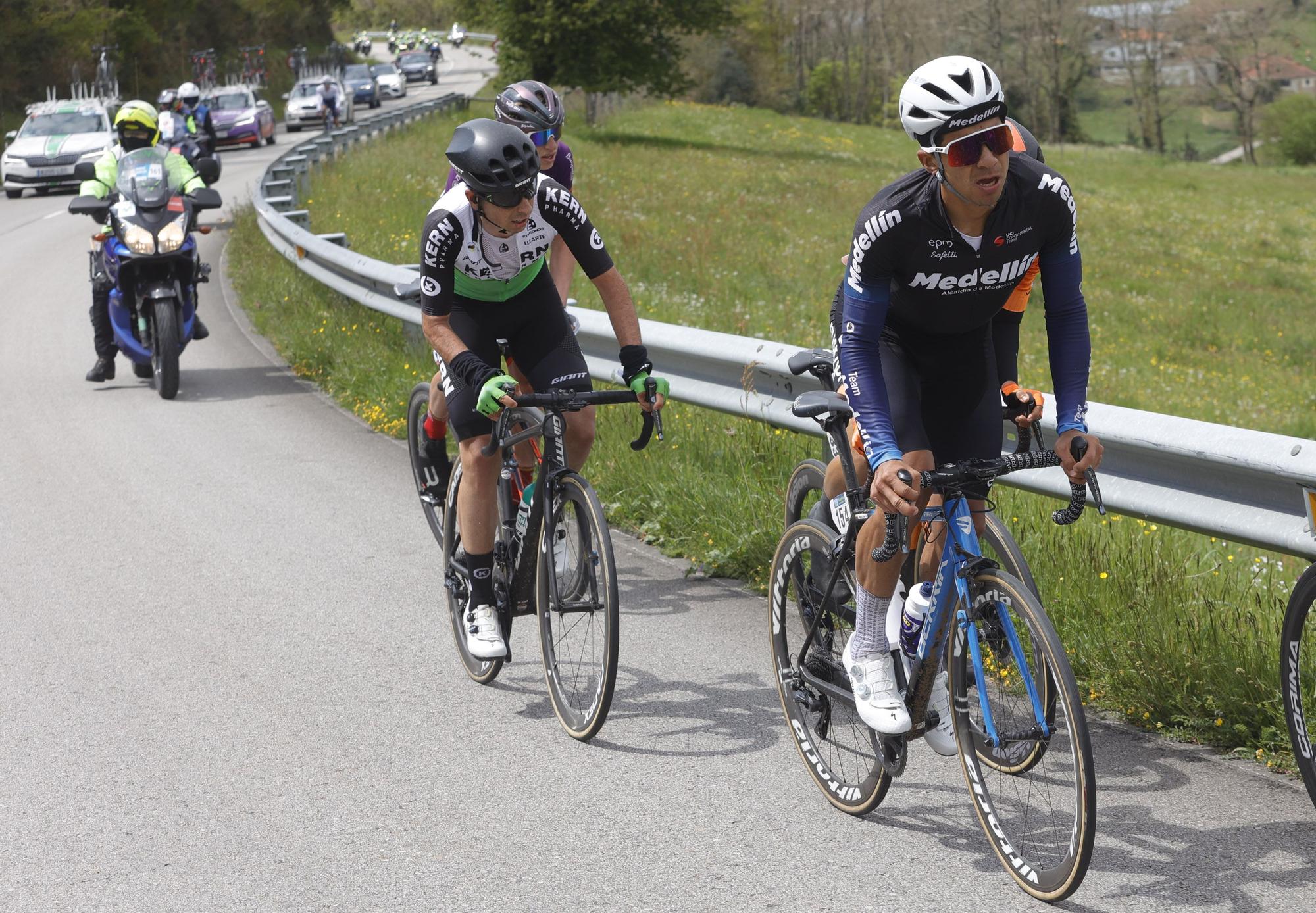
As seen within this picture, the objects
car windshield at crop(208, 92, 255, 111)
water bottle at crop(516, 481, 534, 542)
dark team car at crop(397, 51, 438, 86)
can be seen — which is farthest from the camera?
dark team car at crop(397, 51, 438, 86)

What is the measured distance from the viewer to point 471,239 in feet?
18.2

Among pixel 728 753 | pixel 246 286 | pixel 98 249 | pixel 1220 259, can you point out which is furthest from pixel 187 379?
pixel 1220 259

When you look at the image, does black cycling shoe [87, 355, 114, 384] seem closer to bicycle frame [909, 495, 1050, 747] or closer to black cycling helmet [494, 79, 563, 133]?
black cycling helmet [494, 79, 563, 133]

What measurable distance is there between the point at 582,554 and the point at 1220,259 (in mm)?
24621

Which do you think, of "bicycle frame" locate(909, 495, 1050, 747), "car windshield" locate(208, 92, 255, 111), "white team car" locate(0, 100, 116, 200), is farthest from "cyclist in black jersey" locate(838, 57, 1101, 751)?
"car windshield" locate(208, 92, 255, 111)

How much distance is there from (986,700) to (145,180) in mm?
9976

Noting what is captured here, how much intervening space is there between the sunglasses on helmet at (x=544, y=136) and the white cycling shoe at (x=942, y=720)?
3614mm

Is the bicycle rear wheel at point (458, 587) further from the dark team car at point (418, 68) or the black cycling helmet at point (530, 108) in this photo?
the dark team car at point (418, 68)

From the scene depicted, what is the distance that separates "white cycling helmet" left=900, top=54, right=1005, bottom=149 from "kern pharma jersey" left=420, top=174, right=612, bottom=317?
1733mm

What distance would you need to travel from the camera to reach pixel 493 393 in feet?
16.4

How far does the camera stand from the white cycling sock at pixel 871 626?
4.31 metres

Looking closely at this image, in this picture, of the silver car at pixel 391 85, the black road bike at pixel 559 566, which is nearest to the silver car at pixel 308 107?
the silver car at pixel 391 85

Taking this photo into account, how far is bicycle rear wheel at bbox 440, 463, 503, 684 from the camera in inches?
228

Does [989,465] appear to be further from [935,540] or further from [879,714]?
[879,714]
